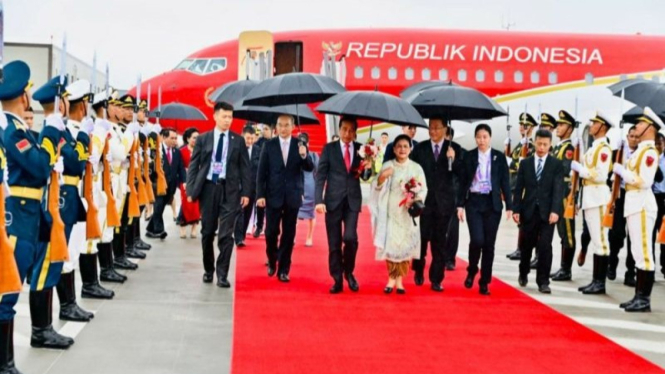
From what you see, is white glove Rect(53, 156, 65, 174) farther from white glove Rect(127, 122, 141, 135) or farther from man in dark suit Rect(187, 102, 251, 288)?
man in dark suit Rect(187, 102, 251, 288)

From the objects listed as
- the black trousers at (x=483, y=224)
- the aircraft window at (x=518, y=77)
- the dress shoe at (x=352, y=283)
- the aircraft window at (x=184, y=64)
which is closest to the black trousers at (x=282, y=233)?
the dress shoe at (x=352, y=283)

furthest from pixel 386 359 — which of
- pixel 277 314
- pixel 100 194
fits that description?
pixel 100 194

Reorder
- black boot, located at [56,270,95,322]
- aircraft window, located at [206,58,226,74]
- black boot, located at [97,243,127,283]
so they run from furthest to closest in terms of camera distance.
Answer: aircraft window, located at [206,58,226,74] → black boot, located at [97,243,127,283] → black boot, located at [56,270,95,322]

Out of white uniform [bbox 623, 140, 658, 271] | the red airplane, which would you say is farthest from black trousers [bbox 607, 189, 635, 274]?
the red airplane

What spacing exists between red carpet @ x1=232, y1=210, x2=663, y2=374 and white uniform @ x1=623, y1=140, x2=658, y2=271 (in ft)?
3.58

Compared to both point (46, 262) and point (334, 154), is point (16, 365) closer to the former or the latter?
point (46, 262)

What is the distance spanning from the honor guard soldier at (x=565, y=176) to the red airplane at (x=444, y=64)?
1302cm

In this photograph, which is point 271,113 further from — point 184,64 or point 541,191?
point 184,64

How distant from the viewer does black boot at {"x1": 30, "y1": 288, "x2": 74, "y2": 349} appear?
701cm

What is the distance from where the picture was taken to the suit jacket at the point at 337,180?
33.5ft

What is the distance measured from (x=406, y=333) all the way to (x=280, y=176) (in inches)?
135

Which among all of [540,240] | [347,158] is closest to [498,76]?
[540,240]

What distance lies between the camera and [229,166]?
10562mm

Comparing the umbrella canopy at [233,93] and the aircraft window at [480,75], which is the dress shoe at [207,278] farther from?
the aircraft window at [480,75]
